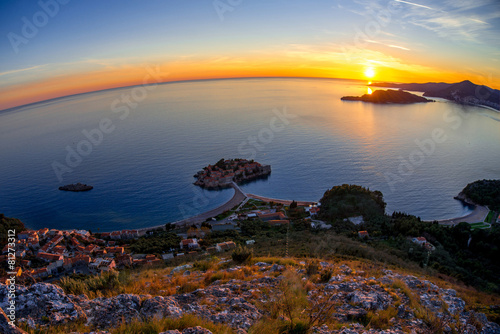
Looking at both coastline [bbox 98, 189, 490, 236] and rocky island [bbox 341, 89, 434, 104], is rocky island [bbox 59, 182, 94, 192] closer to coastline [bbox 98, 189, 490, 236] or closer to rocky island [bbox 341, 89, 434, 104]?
coastline [bbox 98, 189, 490, 236]

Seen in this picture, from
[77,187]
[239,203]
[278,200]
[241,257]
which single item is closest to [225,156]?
[239,203]

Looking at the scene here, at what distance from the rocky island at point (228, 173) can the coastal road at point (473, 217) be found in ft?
86.6

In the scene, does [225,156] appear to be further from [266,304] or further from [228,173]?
[266,304]

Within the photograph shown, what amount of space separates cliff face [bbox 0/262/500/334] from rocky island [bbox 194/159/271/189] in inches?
1438

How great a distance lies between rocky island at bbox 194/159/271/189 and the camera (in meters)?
43.5

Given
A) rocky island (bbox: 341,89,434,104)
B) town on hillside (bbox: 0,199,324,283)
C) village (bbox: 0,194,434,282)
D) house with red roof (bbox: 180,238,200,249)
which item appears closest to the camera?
village (bbox: 0,194,434,282)

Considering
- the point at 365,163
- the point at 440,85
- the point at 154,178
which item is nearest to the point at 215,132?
the point at 154,178

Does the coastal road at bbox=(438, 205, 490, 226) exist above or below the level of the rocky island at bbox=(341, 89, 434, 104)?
below

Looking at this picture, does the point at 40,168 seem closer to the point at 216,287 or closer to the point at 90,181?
the point at 90,181

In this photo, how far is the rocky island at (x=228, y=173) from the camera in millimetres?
43500

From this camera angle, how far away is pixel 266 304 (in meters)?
4.60

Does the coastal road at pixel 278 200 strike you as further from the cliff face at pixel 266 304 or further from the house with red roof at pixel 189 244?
the cliff face at pixel 266 304

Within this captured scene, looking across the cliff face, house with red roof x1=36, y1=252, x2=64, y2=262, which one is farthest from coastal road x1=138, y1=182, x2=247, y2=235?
the cliff face

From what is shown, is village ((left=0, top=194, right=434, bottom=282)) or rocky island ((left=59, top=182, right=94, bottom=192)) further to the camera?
rocky island ((left=59, top=182, right=94, bottom=192))
